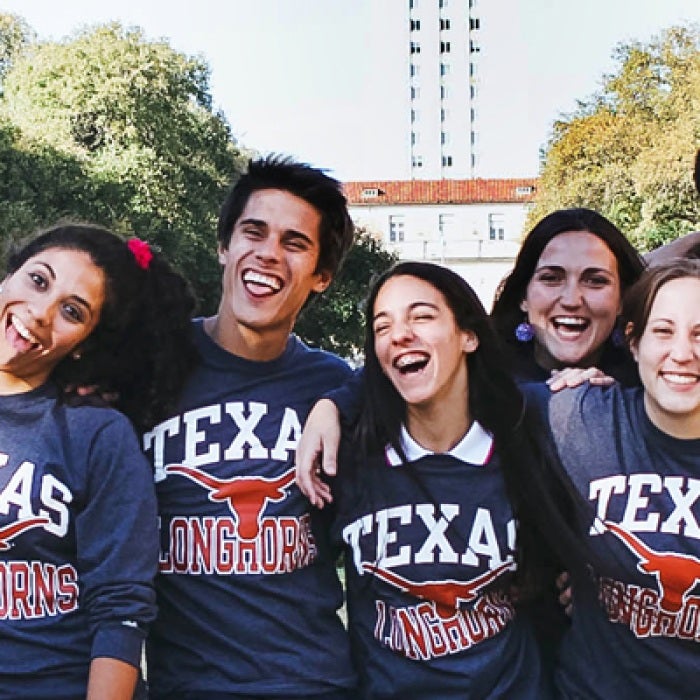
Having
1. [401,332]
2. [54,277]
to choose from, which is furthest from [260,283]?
[54,277]

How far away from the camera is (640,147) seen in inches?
1059

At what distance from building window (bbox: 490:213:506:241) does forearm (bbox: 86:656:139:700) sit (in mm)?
70344

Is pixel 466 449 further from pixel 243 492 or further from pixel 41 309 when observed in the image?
pixel 41 309

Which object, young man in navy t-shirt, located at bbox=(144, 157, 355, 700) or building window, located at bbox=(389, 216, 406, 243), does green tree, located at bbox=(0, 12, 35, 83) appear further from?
building window, located at bbox=(389, 216, 406, 243)

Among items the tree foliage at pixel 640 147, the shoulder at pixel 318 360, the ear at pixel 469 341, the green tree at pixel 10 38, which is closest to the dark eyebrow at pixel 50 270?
the shoulder at pixel 318 360

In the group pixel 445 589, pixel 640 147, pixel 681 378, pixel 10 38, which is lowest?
pixel 445 589

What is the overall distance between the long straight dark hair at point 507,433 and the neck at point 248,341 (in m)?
0.35

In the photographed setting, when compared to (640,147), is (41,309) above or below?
below

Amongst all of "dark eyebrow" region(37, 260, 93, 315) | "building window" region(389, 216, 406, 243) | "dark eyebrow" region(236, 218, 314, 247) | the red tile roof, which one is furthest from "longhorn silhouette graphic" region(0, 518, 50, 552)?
the red tile roof

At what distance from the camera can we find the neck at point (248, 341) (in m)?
3.46

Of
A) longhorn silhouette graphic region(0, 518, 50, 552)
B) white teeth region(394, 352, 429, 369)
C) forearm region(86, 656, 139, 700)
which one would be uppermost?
white teeth region(394, 352, 429, 369)

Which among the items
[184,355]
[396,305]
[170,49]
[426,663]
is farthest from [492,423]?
[170,49]

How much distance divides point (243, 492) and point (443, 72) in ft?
321

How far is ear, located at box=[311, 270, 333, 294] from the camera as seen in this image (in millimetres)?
3715
